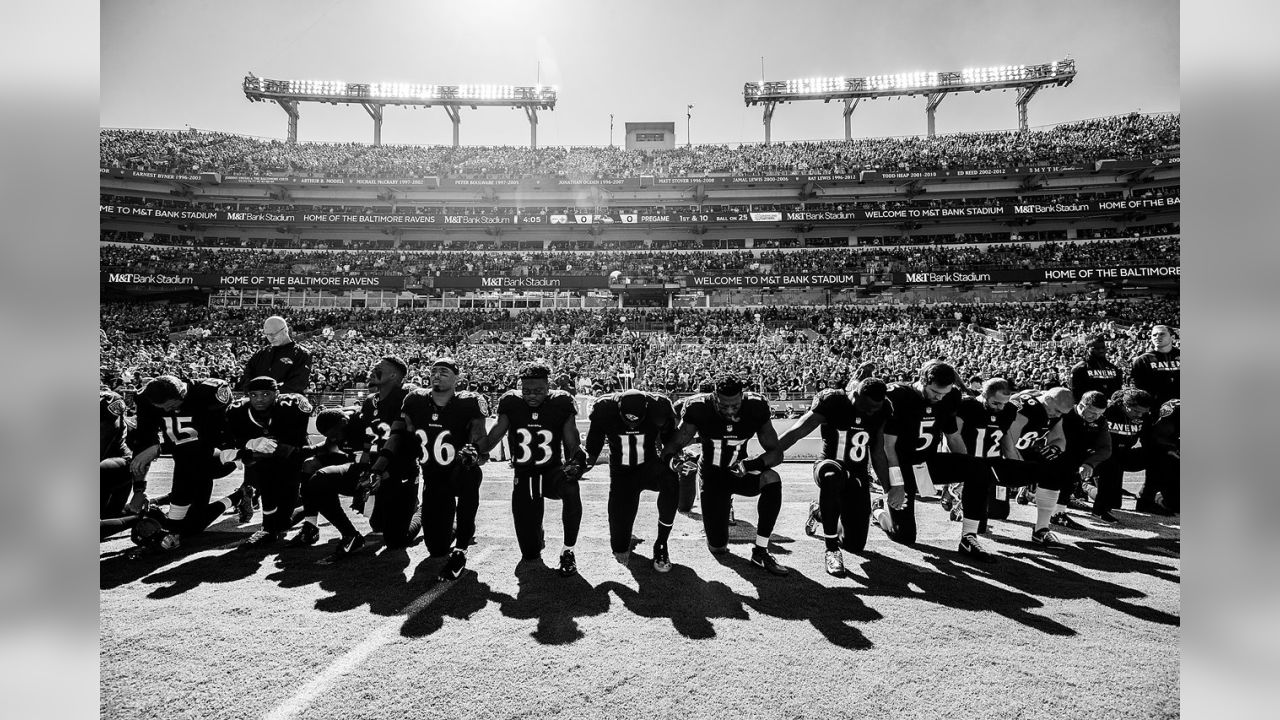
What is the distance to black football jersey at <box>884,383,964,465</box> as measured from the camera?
5858 mm

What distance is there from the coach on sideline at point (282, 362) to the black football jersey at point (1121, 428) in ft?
34.7

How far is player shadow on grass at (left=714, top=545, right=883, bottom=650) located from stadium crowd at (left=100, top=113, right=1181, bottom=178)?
38743 millimetres

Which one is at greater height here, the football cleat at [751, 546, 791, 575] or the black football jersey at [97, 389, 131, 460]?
the black football jersey at [97, 389, 131, 460]

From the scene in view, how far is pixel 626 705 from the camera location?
2834 mm

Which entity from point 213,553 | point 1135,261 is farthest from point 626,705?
point 1135,261

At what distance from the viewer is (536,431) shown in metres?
5.32

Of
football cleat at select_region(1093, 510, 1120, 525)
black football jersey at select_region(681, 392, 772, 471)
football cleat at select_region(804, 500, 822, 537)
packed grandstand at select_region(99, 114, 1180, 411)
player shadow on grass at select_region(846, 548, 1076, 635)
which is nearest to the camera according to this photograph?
player shadow on grass at select_region(846, 548, 1076, 635)

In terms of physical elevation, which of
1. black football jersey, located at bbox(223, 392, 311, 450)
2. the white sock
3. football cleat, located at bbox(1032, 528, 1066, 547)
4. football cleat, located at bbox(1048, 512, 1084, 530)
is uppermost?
black football jersey, located at bbox(223, 392, 311, 450)

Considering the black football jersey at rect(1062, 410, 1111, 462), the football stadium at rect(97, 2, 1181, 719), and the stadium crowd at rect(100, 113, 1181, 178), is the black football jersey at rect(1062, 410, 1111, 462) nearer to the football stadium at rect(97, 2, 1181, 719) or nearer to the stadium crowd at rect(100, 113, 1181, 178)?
the football stadium at rect(97, 2, 1181, 719)

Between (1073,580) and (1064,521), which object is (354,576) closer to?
(1073,580)

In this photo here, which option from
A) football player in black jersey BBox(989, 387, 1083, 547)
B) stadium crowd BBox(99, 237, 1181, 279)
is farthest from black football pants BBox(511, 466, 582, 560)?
stadium crowd BBox(99, 237, 1181, 279)

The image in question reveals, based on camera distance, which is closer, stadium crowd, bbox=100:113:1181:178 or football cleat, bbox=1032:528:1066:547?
football cleat, bbox=1032:528:1066:547

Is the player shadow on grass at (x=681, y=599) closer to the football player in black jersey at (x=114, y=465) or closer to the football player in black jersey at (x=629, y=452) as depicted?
the football player in black jersey at (x=629, y=452)

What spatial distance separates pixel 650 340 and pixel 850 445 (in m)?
23.0
